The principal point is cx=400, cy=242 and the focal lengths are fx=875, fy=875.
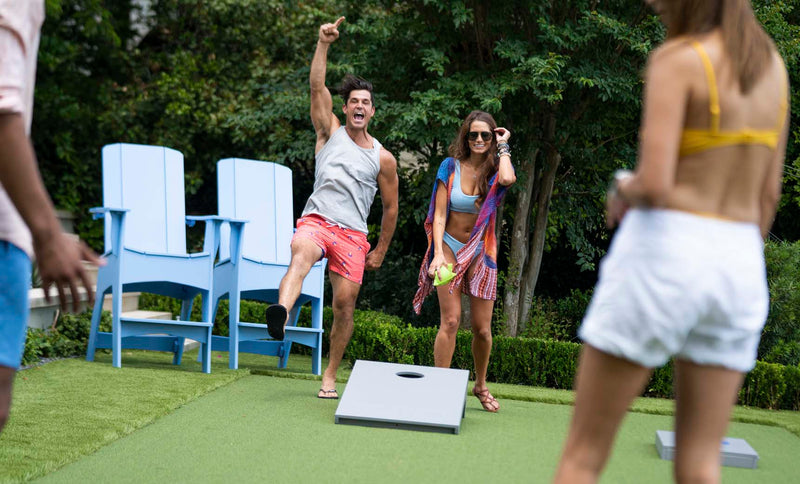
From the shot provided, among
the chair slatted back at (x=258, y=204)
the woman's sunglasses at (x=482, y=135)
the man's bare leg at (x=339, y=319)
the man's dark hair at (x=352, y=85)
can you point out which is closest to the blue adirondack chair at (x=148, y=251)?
the chair slatted back at (x=258, y=204)

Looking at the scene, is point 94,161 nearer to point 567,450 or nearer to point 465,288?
point 465,288

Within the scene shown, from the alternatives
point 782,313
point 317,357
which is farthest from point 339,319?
point 782,313

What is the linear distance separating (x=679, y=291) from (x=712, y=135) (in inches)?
11.1

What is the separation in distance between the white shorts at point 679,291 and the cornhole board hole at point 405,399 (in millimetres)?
2522

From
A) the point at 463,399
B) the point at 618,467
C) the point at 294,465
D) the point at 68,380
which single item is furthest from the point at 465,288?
the point at 68,380

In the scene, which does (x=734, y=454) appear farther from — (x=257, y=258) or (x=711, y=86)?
(x=257, y=258)

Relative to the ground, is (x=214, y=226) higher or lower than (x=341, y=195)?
lower

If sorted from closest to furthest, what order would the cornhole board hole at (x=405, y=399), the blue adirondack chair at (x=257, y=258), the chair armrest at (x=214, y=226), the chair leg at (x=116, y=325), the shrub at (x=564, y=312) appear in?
the cornhole board hole at (x=405, y=399) → the chair leg at (x=116, y=325) → the chair armrest at (x=214, y=226) → the blue adirondack chair at (x=257, y=258) → the shrub at (x=564, y=312)

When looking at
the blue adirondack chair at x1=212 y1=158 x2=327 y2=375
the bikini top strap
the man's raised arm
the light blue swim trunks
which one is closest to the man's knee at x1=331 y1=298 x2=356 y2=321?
the man's raised arm

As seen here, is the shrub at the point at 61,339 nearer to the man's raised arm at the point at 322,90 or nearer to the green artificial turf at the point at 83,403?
the green artificial turf at the point at 83,403

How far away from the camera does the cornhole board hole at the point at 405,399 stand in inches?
161

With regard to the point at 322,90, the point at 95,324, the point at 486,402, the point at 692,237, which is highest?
the point at 322,90

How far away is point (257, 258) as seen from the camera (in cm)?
632

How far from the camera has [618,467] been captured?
3.53 m
